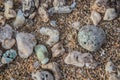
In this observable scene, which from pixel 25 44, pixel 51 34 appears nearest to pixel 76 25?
pixel 51 34

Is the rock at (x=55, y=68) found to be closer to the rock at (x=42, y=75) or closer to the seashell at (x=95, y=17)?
the rock at (x=42, y=75)

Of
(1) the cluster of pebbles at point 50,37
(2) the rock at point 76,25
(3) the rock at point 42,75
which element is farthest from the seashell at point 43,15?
(3) the rock at point 42,75

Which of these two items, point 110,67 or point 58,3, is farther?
point 58,3

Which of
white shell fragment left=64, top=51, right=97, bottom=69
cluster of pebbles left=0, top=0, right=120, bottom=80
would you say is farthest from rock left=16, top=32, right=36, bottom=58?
white shell fragment left=64, top=51, right=97, bottom=69

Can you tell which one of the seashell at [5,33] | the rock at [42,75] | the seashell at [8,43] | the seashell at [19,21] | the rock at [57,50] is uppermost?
the seashell at [19,21]

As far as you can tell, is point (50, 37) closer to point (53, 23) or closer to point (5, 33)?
point (53, 23)

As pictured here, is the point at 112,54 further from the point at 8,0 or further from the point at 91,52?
the point at 8,0

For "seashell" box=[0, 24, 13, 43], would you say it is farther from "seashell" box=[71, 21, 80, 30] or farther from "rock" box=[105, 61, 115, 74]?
"rock" box=[105, 61, 115, 74]
